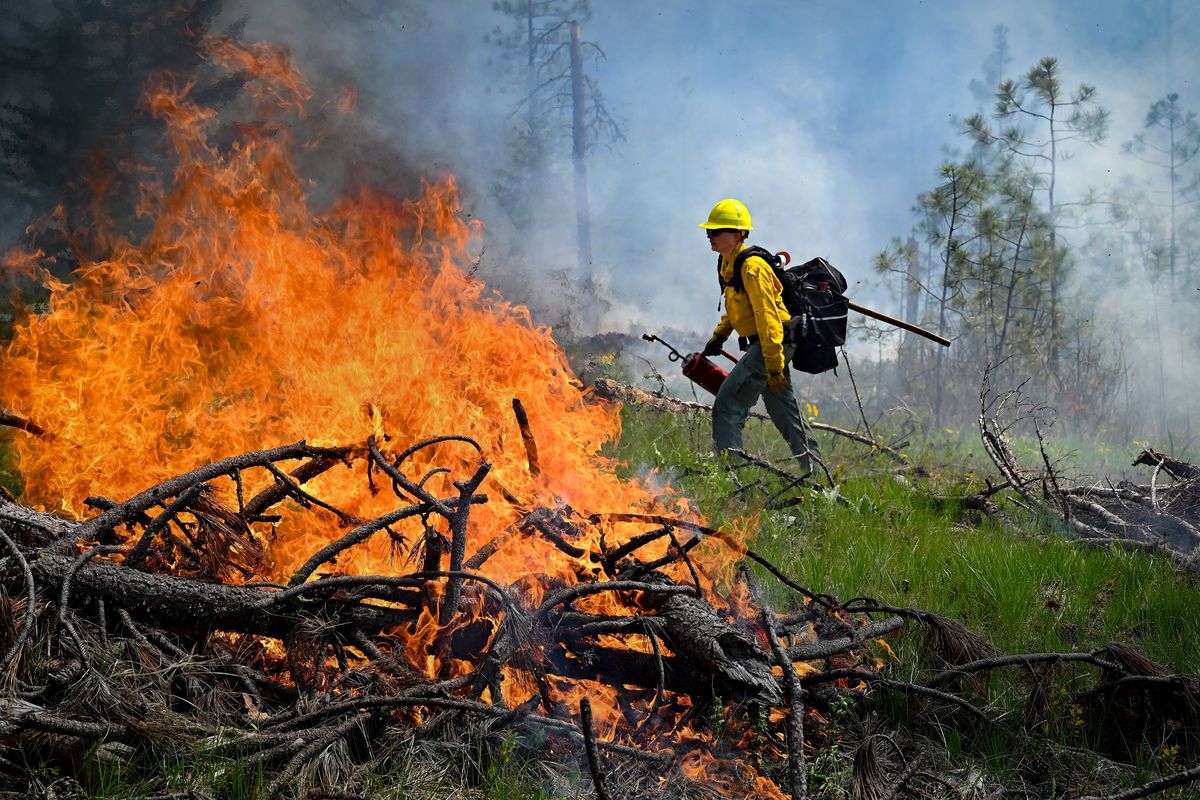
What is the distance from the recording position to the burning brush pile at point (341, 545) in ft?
8.09

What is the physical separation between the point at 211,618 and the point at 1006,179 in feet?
84.1

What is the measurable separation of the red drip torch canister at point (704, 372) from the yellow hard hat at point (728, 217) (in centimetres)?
142

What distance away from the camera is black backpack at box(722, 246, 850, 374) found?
25.0ft

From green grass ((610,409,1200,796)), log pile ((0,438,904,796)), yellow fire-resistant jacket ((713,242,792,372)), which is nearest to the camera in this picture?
log pile ((0,438,904,796))

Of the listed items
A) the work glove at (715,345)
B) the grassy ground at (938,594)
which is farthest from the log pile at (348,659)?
the work glove at (715,345)

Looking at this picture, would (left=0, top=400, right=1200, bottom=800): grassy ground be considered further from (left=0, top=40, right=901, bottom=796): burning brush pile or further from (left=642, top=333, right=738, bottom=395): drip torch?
(left=642, top=333, right=738, bottom=395): drip torch

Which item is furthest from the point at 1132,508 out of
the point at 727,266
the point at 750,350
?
the point at 727,266

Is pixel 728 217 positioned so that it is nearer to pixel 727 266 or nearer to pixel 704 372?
pixel 727 266

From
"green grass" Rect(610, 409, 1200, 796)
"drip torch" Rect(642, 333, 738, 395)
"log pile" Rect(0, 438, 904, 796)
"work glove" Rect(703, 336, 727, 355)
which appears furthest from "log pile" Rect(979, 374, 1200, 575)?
"log pile" Rect(0, 438, 904, 796)

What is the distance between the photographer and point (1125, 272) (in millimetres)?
31516

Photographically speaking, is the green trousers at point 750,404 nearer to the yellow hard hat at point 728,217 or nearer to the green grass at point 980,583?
the green grass at point 980,583

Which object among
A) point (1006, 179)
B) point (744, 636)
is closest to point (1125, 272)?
point (1006, 179)

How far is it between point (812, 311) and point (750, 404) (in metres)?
1.12

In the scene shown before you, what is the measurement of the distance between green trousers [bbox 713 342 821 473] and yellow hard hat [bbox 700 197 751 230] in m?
1.21
